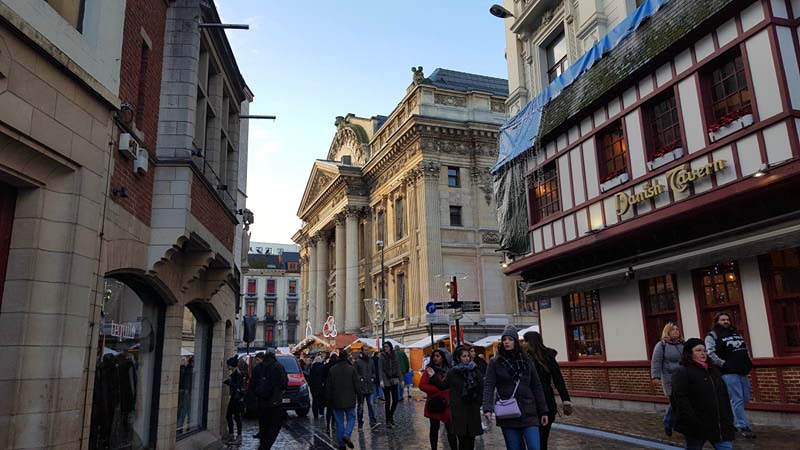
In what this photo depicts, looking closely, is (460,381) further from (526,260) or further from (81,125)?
(526,260)

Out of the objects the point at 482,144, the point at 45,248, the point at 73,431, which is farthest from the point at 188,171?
the point at 482,144

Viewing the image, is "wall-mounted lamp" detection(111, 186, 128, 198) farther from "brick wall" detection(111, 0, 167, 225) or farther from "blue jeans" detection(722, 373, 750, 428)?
"blue jeans" detection(722, 373, 750, 428)

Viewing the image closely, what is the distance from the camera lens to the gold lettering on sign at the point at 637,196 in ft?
39.1

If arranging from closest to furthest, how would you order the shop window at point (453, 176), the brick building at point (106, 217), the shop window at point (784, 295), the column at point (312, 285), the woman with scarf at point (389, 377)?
the brick building at point (106, 217), the shop window at point (784, 295), the woman with scarf at point (389, 377), the shop window at point (453, 176), the column at point (312, 285)

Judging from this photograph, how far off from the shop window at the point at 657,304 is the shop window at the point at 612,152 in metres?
2.65

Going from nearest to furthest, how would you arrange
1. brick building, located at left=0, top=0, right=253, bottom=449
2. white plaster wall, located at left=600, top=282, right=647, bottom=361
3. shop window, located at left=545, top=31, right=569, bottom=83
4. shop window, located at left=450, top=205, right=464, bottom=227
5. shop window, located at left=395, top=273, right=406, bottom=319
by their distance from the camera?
brick building, located at left=0, top=0, right=253, bottom=449, white plaster wall, located at left=600, top=282, right=647, bottom=361, shop window, located at left=545, top=31, right=569, bottom=83, shop window, located at left=450, top=205, right=464, bottom=227, shop window, located at left=395, top=273, right=406, bottom=319

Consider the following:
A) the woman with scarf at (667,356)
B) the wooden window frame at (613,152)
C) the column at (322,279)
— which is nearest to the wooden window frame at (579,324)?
the wooden window frame at (613,152)

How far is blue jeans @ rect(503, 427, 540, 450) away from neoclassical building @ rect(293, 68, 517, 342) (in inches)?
1092

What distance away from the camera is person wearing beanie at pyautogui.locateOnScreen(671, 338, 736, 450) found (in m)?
5.15

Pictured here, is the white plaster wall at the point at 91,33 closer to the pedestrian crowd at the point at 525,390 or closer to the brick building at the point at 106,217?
the brick building at the point at 106,217

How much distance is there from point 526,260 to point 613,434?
23.5 feet

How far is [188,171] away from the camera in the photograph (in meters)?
7.81

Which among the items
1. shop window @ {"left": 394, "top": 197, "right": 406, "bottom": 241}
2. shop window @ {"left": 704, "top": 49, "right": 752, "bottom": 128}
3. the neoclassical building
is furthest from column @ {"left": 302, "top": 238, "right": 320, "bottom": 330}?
shop window @ {"left": 704, "top": 49, "right": 752, "bottom": 128}

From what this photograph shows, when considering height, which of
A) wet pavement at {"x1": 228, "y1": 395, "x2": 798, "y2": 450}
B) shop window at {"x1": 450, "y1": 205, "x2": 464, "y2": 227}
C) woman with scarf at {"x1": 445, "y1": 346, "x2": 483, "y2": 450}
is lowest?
wet pavement at {"x1": 228, "y1": 395, "x2": 798, "y2": 450}
